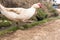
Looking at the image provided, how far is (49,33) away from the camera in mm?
5324

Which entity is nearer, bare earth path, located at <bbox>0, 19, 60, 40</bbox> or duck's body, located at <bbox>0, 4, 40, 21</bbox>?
bare earth path, located at <bbox>0, 19, 60, 40</bbox>

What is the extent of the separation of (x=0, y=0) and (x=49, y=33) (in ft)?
8.38

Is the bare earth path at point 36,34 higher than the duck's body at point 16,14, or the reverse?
the duck's body at point 16,14

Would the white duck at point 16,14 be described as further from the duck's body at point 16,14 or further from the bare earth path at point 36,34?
the bare earth path at point 36,34

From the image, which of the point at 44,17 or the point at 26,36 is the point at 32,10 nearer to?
the point at 26,36

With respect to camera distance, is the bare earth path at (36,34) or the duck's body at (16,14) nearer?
the bare earth path at (36,34)

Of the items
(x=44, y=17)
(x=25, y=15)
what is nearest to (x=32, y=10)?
(x=25, y=15)

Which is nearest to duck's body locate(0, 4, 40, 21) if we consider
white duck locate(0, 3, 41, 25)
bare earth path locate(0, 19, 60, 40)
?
white duck locate(0, 3, 41, 25)

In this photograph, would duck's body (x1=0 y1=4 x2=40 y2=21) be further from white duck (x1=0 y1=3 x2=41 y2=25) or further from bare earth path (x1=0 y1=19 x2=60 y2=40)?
bare earth path (x1=0 y1=19 x2=60 y2=40)

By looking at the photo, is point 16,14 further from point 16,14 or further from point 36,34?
point 36,34

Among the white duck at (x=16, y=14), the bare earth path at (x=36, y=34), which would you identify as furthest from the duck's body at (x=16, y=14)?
the bare earth path at (x=36, y=34)

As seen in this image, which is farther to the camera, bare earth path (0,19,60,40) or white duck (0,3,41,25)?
white duck (0,3,41,25)

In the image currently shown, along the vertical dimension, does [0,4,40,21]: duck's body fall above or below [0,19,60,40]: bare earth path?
above

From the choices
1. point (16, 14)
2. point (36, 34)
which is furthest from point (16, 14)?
point (36, 34)
